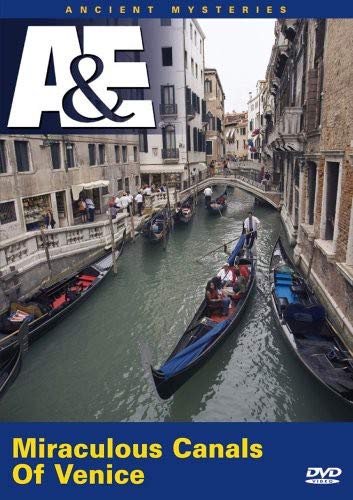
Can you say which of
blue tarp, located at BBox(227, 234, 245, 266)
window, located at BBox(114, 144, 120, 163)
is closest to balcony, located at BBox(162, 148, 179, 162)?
window, located at BBox(114, 144, 120, 163)

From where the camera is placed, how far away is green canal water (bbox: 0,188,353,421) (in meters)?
5.66

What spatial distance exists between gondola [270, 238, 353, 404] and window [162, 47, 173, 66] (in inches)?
744

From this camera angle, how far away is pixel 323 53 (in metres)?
8.27

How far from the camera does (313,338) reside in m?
6.40

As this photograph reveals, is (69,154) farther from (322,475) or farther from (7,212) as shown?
(322,475)

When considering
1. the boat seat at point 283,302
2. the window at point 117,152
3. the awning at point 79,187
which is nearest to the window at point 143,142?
the window at point 117,152

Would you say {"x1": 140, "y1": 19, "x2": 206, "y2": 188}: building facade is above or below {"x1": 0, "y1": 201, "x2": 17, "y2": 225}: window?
above

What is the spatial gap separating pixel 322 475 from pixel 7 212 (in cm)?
1005

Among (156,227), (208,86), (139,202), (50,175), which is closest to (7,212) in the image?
(50,175)

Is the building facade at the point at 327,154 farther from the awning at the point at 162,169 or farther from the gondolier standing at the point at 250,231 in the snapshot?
the awning at the point at 162,169

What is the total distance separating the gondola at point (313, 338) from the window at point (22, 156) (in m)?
8.35

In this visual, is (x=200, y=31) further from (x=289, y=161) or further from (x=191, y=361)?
(x=191, y=361)

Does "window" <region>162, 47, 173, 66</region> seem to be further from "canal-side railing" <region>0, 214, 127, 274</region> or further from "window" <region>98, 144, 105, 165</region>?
"canal-side railing" <region>0, 214, 127, 274</region>

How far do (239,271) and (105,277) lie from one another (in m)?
3.84
